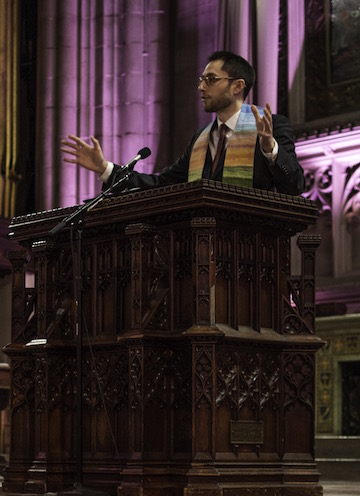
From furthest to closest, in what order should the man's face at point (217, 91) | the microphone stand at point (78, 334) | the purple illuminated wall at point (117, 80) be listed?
the purple illuminated wall at point (117, 80)
the man's face at point (217, 91)
the microphone stand at point (78, 334)

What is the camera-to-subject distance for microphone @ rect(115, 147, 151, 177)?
4832 mm

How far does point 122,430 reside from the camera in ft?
15.6

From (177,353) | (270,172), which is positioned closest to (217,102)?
(270,172)

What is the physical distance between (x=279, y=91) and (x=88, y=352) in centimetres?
610

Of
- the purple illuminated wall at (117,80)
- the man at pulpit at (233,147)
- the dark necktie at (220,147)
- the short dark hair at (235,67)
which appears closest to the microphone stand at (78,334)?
the man at pulpit at (233,147)

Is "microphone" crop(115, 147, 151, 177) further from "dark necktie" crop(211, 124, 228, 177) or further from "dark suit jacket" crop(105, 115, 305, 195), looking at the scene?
"dark necktie" crop(211, 124, 228, 177)

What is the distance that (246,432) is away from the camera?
4.55m

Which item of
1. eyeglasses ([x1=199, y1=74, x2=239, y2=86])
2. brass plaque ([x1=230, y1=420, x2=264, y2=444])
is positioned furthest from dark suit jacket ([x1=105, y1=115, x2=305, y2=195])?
brass plaque ([x1=230, y1=420, x2=264, y2=444])

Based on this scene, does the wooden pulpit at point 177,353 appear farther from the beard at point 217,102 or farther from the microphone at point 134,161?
the beard at point 217,102

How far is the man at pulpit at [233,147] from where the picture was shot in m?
4.88

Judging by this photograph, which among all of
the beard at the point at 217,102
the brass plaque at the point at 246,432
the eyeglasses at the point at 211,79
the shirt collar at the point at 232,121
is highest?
the eyeglasses at the point at 211,79

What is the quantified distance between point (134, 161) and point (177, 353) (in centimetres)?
85

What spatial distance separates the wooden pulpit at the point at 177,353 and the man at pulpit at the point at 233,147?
0.63ft

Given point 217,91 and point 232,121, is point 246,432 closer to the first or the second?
point 232,121
